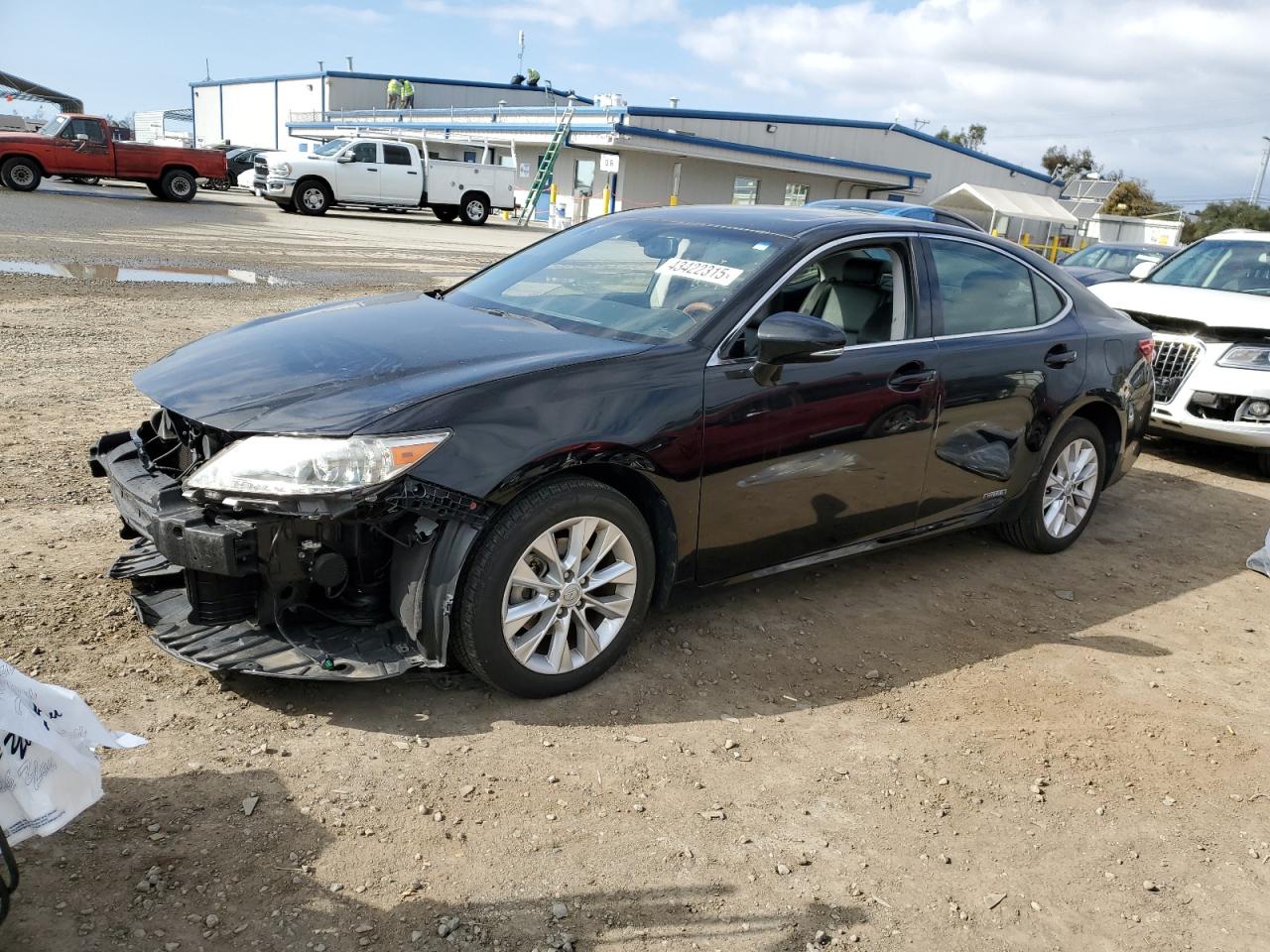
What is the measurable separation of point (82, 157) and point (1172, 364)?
26.3m

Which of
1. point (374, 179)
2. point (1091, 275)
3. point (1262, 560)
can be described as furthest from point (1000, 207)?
point (1262, 560)

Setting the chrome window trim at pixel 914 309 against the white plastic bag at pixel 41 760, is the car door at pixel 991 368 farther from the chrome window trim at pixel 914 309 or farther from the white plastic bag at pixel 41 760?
the white plastic bag at pixel 41 760

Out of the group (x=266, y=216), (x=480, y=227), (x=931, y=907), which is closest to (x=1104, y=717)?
(x=931, y=907)

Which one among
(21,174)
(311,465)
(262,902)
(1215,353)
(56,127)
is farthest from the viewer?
(56,127)

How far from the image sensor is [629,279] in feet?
14.4

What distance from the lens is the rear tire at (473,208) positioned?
31375mm

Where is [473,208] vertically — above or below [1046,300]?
above

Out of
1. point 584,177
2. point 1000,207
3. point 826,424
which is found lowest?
point 826,424

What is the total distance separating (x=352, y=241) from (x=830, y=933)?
65.3 feet

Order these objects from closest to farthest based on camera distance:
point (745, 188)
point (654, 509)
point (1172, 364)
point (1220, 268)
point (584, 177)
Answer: point (654, 509)
point (1172, 364)
point (1220, 268)
point (745, 188)
point (584, 177)

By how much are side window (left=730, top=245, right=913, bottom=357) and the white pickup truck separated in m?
26.2

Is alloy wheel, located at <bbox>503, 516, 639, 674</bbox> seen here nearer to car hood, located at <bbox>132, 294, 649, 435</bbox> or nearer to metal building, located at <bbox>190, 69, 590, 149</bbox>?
car hood, located at <bbox>132, 294, 649, 435</bbox>

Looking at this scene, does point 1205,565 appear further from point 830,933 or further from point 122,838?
point 122,838

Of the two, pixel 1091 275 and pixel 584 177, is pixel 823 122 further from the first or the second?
pixel 1091 275
